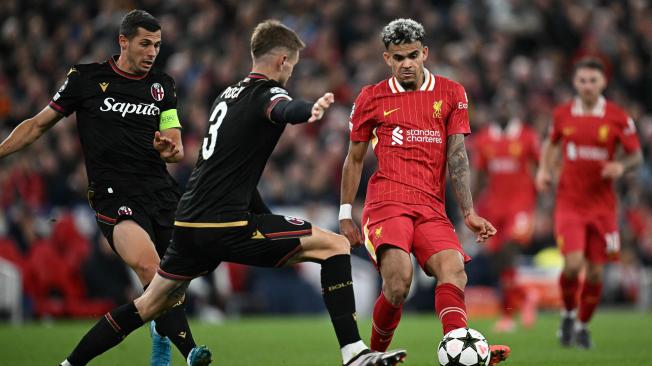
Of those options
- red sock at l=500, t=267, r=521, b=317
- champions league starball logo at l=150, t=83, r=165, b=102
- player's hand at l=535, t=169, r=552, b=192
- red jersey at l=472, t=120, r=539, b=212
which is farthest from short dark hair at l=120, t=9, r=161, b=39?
red sock at l=500, t=267, r=521, b=317

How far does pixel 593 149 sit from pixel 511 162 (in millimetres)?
3081

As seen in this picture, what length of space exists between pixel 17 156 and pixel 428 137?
483 inches

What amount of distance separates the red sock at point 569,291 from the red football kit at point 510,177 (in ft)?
9.48

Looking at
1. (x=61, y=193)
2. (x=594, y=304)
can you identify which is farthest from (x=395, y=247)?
(x=61, y=193)

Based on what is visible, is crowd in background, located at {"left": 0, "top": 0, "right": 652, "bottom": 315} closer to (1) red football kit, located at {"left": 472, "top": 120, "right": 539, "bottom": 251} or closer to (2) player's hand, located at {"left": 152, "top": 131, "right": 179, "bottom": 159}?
(1) red football kit, located at {"left": 472, "top": 120, "right": 539, "bottom": 251}

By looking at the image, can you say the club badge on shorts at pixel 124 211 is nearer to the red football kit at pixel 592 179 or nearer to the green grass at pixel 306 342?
the green grass at pixel 306 342

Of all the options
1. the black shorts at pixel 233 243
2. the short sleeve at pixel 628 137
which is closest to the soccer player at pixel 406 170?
the black shorts at pixel 233 243

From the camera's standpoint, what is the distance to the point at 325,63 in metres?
20.6

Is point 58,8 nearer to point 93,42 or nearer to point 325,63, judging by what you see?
point 93,42

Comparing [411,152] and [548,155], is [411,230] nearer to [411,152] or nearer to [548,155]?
[411,152]

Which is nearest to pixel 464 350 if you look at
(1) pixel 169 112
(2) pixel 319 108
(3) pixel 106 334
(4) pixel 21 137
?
(2) pixel 319 108

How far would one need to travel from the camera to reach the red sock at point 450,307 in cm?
729

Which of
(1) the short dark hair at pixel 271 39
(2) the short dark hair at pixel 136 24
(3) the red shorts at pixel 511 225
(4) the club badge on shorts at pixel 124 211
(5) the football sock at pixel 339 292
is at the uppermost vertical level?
(2) the short dark hair at pixel 136 24

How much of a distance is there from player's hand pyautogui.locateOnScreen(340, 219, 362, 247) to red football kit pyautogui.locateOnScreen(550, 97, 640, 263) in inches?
156
